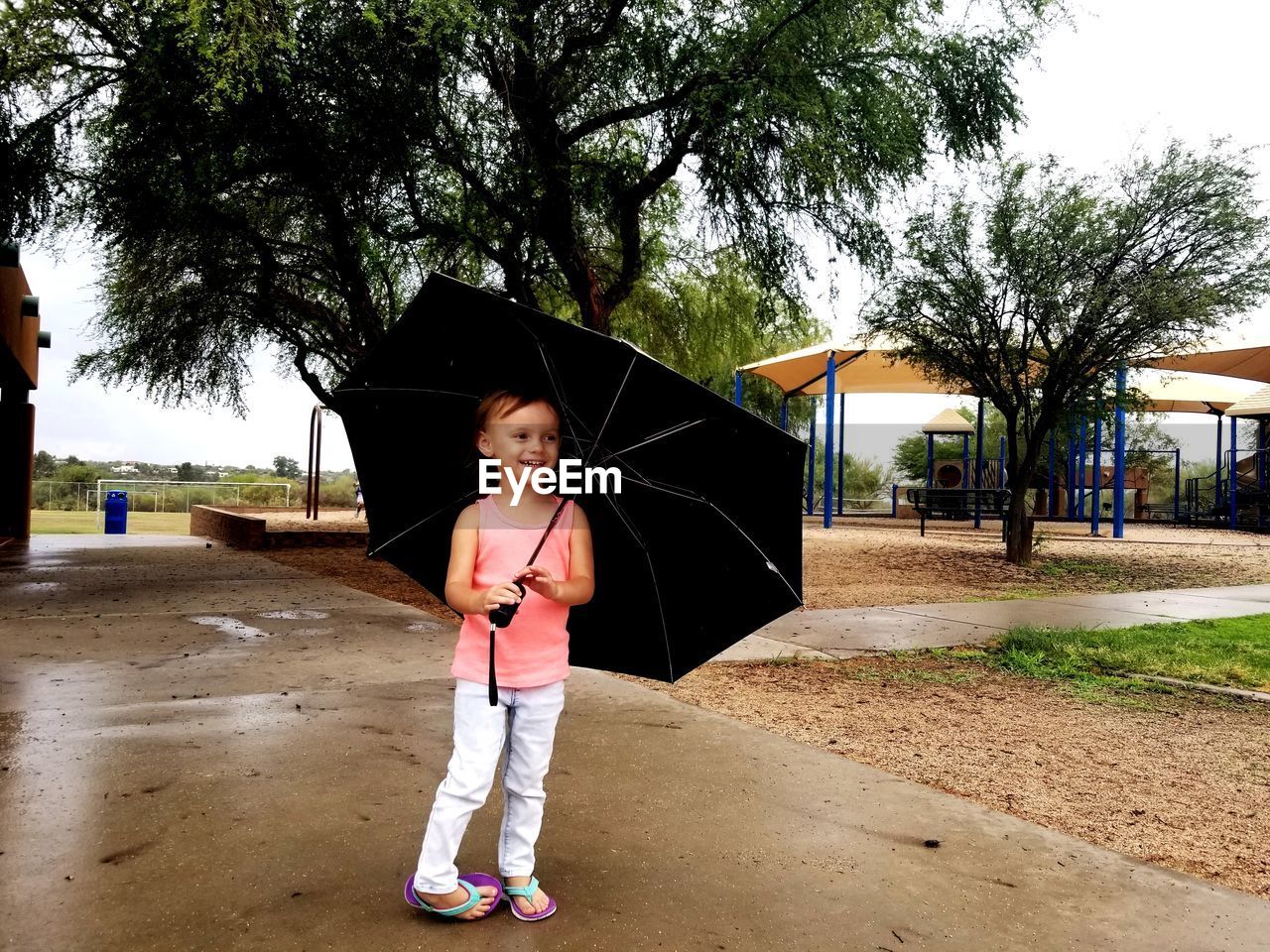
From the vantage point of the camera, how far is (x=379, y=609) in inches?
335

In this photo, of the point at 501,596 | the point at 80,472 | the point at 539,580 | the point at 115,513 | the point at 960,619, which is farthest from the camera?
the point at 80,472

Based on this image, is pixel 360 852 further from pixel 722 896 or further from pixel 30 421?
pixel 30 421

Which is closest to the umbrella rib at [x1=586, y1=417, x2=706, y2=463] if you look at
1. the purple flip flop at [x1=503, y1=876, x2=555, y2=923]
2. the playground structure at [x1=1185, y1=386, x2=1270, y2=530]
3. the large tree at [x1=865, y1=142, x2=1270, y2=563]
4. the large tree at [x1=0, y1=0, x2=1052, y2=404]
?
the purple flip flop at [x1=503, y1=876, x2=555, y2=923]

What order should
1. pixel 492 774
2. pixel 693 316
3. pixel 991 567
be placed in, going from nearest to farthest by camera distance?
→ pixel 492 774 < pixel 991 567 < pixel 693 316

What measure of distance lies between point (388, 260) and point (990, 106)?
795 centimetres

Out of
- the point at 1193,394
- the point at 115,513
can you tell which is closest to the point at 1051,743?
the point at 115,513

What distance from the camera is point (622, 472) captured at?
2.91 meters

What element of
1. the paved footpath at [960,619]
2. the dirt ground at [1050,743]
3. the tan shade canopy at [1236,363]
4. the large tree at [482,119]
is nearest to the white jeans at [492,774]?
the dirt ground at [1050,743]

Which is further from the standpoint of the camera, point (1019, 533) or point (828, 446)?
point (828, 446)

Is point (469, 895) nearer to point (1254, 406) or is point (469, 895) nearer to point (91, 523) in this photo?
point (1254, 406)

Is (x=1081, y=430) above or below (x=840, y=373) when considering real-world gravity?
below

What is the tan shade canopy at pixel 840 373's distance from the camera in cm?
2295

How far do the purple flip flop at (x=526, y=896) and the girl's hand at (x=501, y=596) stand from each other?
2.71 feet

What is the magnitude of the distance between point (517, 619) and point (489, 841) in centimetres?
101
